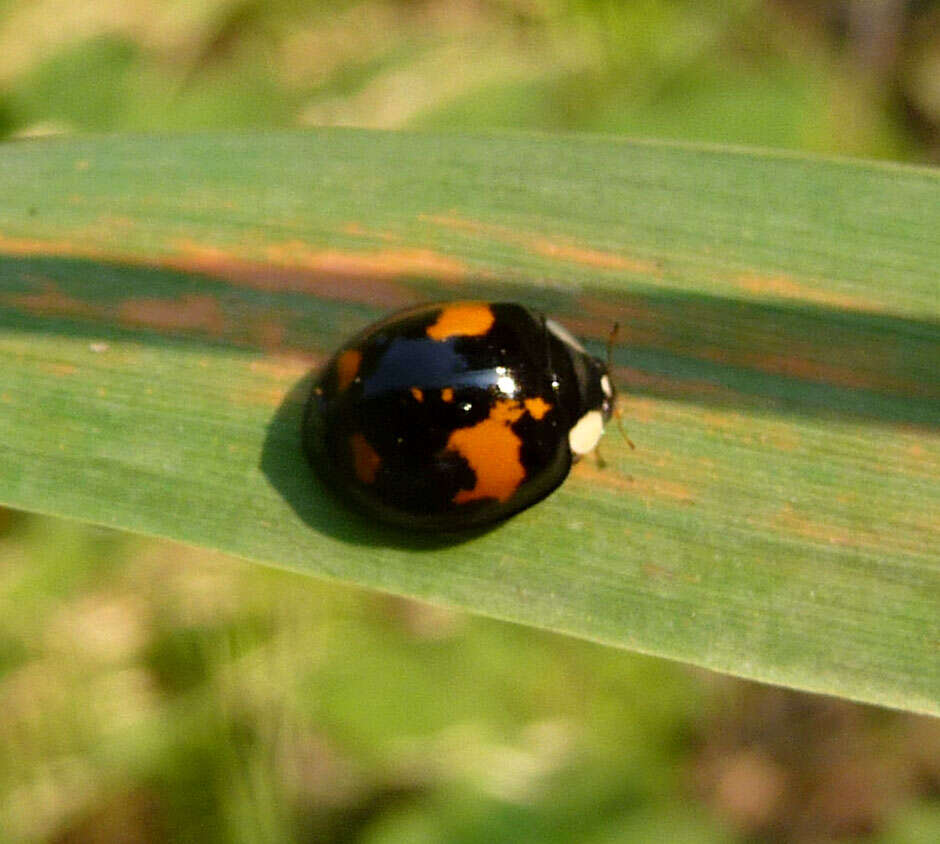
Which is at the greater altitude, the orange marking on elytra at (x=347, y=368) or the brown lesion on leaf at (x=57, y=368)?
the brown lesion on leaf at (x=57, y=368)

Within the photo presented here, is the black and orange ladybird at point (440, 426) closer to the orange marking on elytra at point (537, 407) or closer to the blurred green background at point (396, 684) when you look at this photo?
the orange marking on elytra at point (537, 407)

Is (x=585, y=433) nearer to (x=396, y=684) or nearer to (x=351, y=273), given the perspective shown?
(x=351, y=273)

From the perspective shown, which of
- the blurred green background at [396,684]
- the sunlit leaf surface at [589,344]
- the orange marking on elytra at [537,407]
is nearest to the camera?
the sunlit leaf surface at [589,344]

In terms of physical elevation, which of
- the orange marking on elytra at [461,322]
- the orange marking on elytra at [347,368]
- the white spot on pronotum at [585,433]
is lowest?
the white spot on pronotum at [585,433]

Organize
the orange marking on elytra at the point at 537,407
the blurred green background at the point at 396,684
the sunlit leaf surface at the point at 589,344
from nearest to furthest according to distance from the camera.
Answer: the sunlit leaf surface at the point at 589,344, the orange marking on elytra at the point at 537,407, the blurred green background at the point at 396,684

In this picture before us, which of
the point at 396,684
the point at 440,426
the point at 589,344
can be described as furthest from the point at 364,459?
the point at 396,684

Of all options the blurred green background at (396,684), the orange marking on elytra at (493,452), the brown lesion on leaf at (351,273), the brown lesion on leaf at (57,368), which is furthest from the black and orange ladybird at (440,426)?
the blurred green background at (396,684)

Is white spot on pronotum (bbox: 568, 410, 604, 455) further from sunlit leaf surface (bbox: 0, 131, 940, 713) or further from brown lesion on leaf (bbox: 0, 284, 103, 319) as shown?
brown lesion on leaf (bbox: 0, 284, 103, 319)

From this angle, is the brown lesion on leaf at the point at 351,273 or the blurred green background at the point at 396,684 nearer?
the brown lesion on leaf at the point at 351,273
